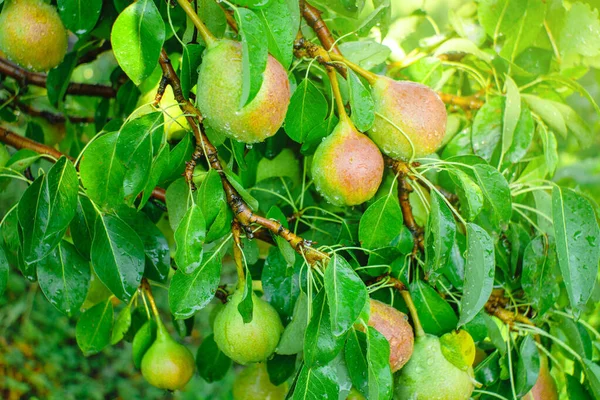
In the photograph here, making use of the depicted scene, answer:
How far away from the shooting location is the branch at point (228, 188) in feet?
2.21

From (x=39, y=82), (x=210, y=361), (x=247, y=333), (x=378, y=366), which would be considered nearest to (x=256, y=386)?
(x=210, y=361)

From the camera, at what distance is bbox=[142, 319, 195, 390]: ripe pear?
2.88ft

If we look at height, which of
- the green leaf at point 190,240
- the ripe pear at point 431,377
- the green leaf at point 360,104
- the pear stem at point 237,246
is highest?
the green leaf at point 360,104

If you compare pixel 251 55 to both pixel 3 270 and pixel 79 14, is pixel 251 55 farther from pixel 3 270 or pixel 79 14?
pixel 3 270

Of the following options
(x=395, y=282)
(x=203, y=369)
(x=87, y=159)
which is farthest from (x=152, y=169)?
(x=203, y=369)

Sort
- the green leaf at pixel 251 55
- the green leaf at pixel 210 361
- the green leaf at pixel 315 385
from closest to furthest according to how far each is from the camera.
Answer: the green leaf at pixel 251 55
the green leaf at pixel 315 385
the green leaf at pixel 210 361

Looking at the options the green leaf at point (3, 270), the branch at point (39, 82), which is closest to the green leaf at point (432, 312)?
the green leaf at point (3, 270)

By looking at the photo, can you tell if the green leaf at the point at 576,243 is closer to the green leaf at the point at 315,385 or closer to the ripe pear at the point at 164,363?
the green leaf at the point at 315,385

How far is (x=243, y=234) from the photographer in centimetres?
72

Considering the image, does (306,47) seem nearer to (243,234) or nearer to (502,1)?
(243,234)

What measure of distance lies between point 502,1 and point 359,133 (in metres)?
0.46

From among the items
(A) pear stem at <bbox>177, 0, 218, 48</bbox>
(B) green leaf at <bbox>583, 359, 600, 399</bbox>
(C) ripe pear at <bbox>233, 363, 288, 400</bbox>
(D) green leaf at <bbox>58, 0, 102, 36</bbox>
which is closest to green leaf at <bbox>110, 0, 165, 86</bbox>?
(A) pear stem at <bbox>177, 0, 218, 48</bbox>

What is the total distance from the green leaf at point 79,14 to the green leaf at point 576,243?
0.63 metres

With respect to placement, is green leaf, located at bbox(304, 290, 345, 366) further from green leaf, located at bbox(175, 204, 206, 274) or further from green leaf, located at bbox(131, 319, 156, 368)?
green leaf, located at bbox(131, 319, 156, 368)
